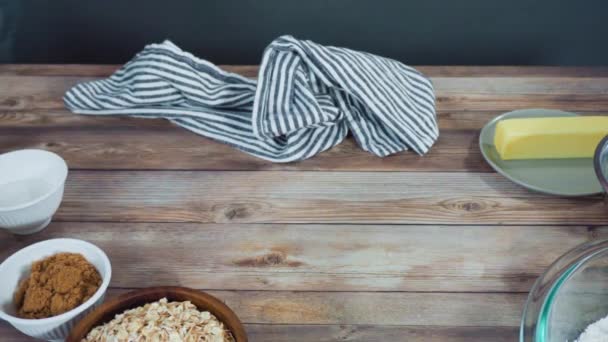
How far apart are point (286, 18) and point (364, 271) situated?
0.86 meters

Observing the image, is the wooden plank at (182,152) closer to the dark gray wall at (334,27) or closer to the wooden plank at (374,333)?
the wooden plank at (374,333)

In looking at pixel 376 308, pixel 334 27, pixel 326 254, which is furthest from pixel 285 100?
pixel 334 27

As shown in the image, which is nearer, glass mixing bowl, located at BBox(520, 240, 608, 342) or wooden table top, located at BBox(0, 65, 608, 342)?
glass mixing bowl, located at BBox(520, 240, 608, 342)

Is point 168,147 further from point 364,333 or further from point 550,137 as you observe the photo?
point 550,137

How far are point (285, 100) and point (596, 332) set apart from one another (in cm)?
60

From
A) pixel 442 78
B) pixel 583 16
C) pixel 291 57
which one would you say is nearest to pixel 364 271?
pixel 291 57

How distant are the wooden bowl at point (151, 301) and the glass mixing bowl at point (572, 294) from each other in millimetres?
318

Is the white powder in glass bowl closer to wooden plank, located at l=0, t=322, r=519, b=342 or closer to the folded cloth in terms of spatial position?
wooden plank, located at l=0, t=322, r=519, b=342

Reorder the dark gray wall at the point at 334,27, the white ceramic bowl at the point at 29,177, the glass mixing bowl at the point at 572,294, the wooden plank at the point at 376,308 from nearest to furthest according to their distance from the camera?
1. the glass mixing bowl at the point at 572,294
2. the wooden plank at the point at 376,308
3. the white ceramic bowl at the point at 29,177
4. the dark gray wall at the point at 334,27

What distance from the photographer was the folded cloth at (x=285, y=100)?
1026 mm

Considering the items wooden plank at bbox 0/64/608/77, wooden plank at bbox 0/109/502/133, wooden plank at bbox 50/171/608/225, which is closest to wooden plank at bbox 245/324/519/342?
wooden plank at bbox 50/171/608/225

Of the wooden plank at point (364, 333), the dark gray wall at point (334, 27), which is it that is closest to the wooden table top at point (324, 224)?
the wooden plank at point (364, 333)

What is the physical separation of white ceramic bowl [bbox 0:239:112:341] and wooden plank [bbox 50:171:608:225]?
15 centimetres

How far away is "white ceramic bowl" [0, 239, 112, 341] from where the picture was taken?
677 millimetres
